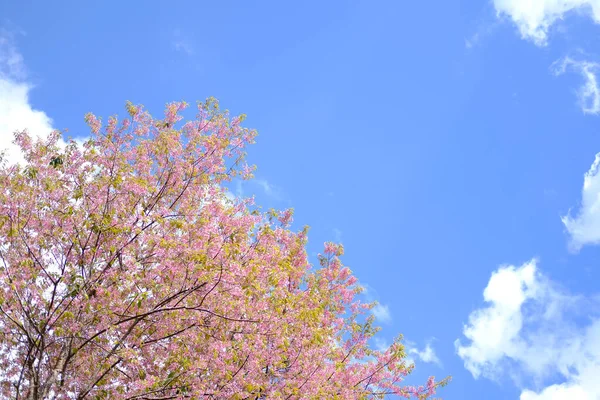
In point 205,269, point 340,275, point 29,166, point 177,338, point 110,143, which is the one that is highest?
point 340,275

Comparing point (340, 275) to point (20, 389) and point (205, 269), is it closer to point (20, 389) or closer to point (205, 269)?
point (205, 269)

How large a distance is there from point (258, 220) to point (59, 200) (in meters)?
3.97

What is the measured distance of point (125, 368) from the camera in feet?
31.6

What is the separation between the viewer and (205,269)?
877 centimetres

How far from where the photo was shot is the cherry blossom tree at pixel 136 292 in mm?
8797

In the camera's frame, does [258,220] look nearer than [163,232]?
No

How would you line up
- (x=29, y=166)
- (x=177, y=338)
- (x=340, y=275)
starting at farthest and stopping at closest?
1. (x=340, y=275)
2. (x=29, y=166)
3. (x=177, y=338)

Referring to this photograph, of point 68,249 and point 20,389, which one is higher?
point 68,249

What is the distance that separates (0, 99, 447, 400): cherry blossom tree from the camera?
8797 millimetres

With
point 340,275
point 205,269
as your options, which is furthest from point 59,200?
point 340,275

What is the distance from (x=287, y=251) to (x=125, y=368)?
6053 mm

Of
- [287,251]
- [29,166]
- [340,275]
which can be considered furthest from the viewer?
[340,275]

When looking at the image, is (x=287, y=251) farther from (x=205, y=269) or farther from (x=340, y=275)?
(x=205, y=269)

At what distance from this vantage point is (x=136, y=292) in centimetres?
921
